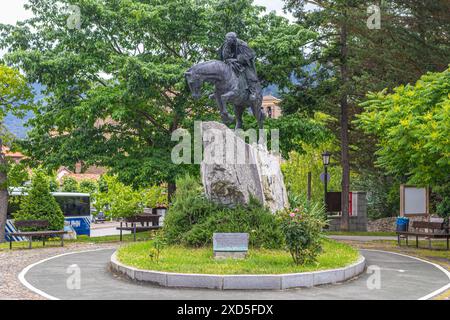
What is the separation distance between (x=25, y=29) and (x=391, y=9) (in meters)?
17.0

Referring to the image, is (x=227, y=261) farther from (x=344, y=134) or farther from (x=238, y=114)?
(x=344, y=134)

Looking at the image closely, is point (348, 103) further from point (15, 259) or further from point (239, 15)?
point (15, 259)

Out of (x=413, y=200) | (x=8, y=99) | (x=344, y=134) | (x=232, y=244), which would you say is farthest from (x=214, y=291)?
(x=344, y=134)

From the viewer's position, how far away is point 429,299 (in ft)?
34.0

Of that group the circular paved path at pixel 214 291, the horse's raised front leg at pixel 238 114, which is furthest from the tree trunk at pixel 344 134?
the circular paved path at pixel 214 291

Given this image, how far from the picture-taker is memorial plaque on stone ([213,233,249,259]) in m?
14.0

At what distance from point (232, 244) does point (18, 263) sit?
6056 millimetres

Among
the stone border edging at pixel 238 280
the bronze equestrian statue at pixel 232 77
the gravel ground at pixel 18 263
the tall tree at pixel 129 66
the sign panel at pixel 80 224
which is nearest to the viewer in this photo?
the gravel ground at pixel 18 263

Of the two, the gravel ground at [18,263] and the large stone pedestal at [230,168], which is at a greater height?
the large stone pedestal at [230,168]

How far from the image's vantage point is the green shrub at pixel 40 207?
23.2 m

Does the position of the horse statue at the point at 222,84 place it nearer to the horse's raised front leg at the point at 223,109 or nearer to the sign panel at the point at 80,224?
the horse's raised front leg at the point at 223,109

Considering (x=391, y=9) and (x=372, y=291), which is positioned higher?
(x=391, y=9)

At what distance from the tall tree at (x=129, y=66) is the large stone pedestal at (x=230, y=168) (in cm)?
804
